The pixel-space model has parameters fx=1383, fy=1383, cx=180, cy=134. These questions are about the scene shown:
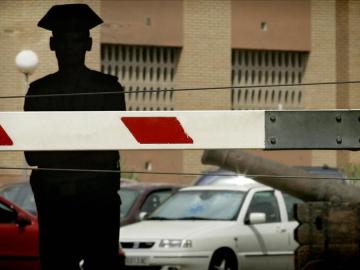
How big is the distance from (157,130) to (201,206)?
1151cm

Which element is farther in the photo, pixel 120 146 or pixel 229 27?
pixel 229 27

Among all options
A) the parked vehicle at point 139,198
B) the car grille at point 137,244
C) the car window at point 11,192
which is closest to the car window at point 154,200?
the parked vehicle at point 139,198

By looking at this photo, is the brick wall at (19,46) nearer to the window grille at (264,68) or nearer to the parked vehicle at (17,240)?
the parked vehicle at (17,240)

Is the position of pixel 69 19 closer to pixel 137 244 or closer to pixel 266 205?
pixel 137 244

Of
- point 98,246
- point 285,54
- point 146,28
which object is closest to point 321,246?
point 98,246

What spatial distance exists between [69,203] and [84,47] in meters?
0.73

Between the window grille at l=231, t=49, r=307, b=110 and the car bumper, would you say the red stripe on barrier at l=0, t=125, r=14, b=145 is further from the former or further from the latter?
the window grille at l=231, t=49, r=307, b=110

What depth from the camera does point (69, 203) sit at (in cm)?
644

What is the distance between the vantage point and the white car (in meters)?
16.0

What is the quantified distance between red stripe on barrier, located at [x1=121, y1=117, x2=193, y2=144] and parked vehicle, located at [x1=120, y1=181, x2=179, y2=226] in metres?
12.3

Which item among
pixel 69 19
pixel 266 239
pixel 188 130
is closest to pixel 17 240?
pixel 266 239

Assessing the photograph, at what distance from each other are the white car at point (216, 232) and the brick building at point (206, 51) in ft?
2.12

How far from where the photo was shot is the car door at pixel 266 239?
16812mm

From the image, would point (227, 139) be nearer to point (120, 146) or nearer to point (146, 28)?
point (120, 146)
